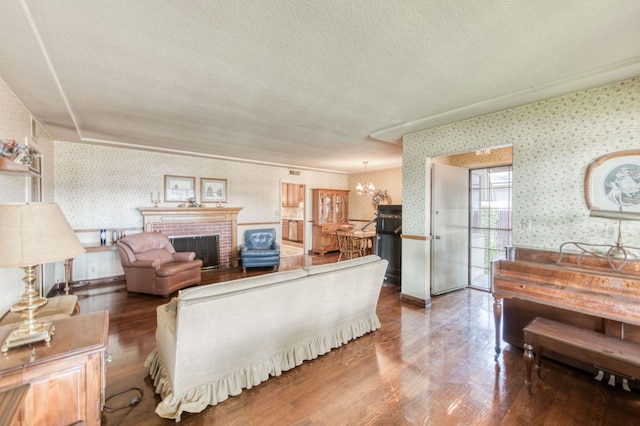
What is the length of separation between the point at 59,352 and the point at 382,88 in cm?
299

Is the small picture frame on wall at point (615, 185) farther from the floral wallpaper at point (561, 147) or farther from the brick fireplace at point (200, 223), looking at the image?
the brick fireplace at point (200, 223)

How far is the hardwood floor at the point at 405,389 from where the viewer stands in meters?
1.80

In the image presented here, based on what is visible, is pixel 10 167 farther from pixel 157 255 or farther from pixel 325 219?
pixel 325 219

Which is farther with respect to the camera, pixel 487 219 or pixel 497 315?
pixel 487 219

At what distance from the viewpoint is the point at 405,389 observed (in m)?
2.08

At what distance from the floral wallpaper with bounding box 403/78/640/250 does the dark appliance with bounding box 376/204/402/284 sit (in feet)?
6.34

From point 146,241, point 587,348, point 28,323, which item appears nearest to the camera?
point 28,323

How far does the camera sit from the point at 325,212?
8.20 m

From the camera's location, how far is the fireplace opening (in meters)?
5.66

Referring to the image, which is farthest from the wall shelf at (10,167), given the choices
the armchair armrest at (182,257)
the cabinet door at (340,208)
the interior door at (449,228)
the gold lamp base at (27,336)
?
the cabinet door at (340,208)

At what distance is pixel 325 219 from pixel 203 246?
11.9 ft

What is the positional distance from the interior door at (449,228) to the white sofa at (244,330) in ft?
6.41

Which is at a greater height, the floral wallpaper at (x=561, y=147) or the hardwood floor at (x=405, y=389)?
the floral wallpaper at (x=561, y=147)

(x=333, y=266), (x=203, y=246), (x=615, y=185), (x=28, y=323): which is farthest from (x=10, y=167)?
(x=615, y=185)
